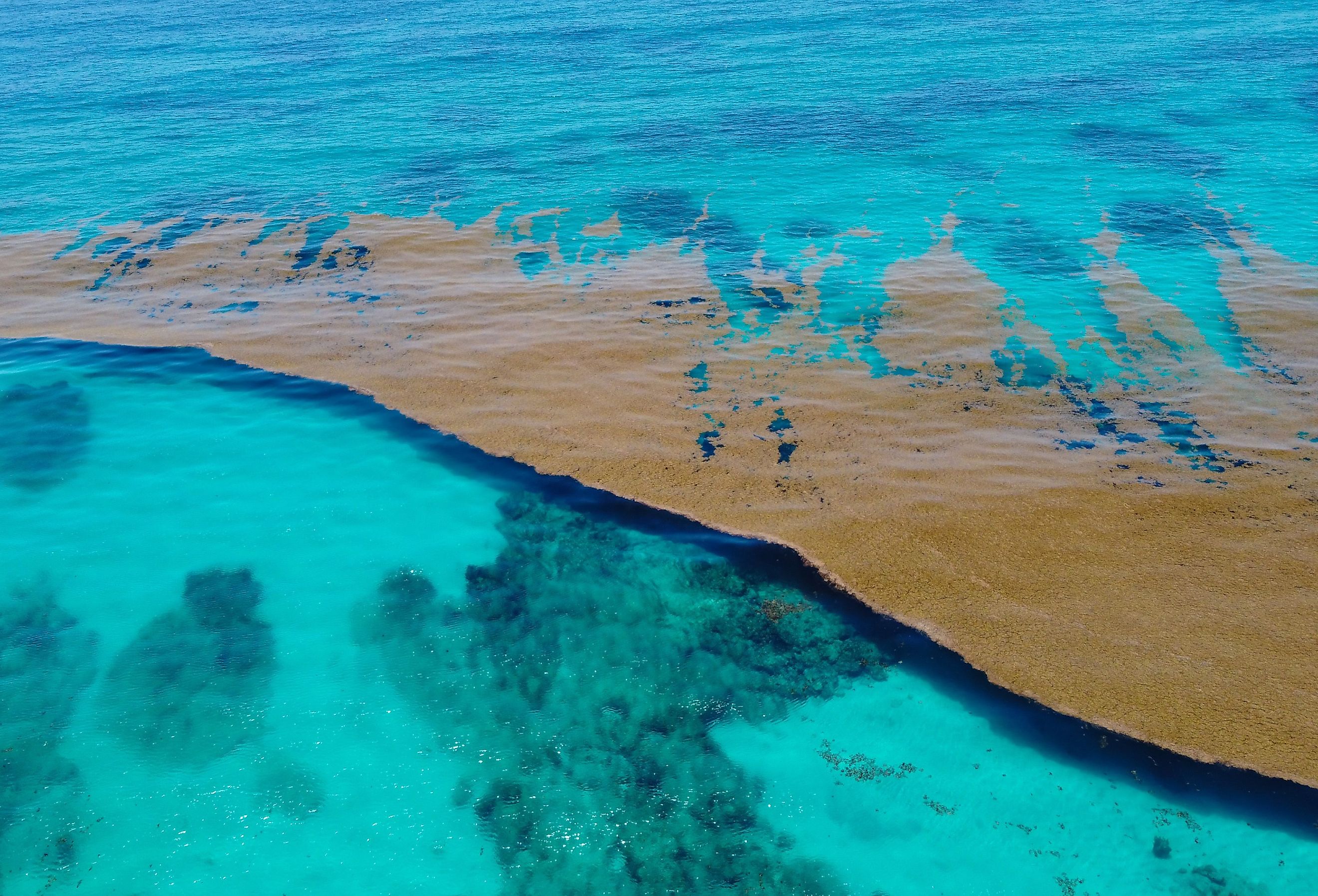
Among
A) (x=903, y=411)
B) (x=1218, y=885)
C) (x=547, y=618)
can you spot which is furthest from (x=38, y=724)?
(x=903, y=411)

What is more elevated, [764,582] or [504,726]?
[764,582]

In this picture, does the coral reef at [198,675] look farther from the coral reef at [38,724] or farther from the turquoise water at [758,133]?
the turquoise water at [758,133]

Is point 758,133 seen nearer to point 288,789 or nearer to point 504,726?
point 504,726

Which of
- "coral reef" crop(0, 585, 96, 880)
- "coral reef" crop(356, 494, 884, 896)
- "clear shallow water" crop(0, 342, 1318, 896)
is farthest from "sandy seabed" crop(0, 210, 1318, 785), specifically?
"coral reef" crop(0, 585, 96, 880)

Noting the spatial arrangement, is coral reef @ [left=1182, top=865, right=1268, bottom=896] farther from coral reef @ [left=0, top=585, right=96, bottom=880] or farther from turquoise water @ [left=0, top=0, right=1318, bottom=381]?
coral reef @ [left=0, top=585, right=96, bottom=880]

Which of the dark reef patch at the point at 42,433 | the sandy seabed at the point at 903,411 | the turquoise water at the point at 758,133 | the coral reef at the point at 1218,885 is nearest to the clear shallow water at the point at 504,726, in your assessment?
the coral reef at the point at 1218,885

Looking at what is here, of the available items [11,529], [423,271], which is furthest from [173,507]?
[423,271]
